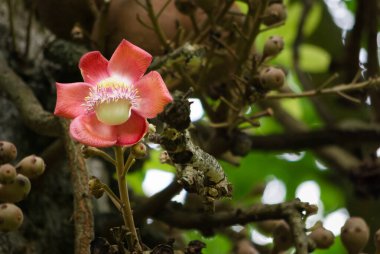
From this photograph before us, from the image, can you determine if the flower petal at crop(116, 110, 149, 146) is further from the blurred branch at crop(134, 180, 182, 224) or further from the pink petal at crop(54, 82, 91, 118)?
the blurred branch at crop(134, 180, 182, 224)

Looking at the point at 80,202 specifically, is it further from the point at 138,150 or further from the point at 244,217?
the point at 244,217

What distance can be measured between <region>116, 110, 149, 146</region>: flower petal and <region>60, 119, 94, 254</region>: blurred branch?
14cm

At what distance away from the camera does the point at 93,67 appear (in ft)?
2.74

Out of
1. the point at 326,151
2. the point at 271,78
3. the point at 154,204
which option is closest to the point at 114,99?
the point at 271,78

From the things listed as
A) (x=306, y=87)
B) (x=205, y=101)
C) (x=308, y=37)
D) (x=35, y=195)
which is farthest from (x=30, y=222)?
(x=308, y=37)

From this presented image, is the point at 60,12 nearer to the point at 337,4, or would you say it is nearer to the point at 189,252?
the point at 189,252

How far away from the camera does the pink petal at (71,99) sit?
0.81 metres

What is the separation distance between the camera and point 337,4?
2307mm

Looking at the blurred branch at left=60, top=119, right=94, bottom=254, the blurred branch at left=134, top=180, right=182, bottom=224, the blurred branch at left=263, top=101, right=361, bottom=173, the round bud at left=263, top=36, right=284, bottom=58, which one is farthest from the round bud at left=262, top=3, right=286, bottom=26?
the blurred branch at left=263, top=101, right=361, bottom=173

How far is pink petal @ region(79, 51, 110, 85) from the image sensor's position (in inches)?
32.7

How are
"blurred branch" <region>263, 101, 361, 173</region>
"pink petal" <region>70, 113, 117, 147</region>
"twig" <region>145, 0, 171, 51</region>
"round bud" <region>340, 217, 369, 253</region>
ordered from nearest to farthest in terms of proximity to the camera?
"pink petal" <region>70, 113, 117, 147</region> < "round bud" <region>340, 217, 369, 253</region> < "twig" <region>145, 0, 171, 51</region> < "blurred branch" <region>263, 101, 361, 173</region>

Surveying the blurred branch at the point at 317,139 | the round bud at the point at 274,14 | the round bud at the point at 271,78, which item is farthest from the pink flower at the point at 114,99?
the blurred branch at the point at 317,139

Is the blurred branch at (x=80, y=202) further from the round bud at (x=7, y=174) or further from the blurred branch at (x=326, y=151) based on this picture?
the blurred branch at (x=326, y=151)

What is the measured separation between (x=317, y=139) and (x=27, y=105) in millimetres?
769
